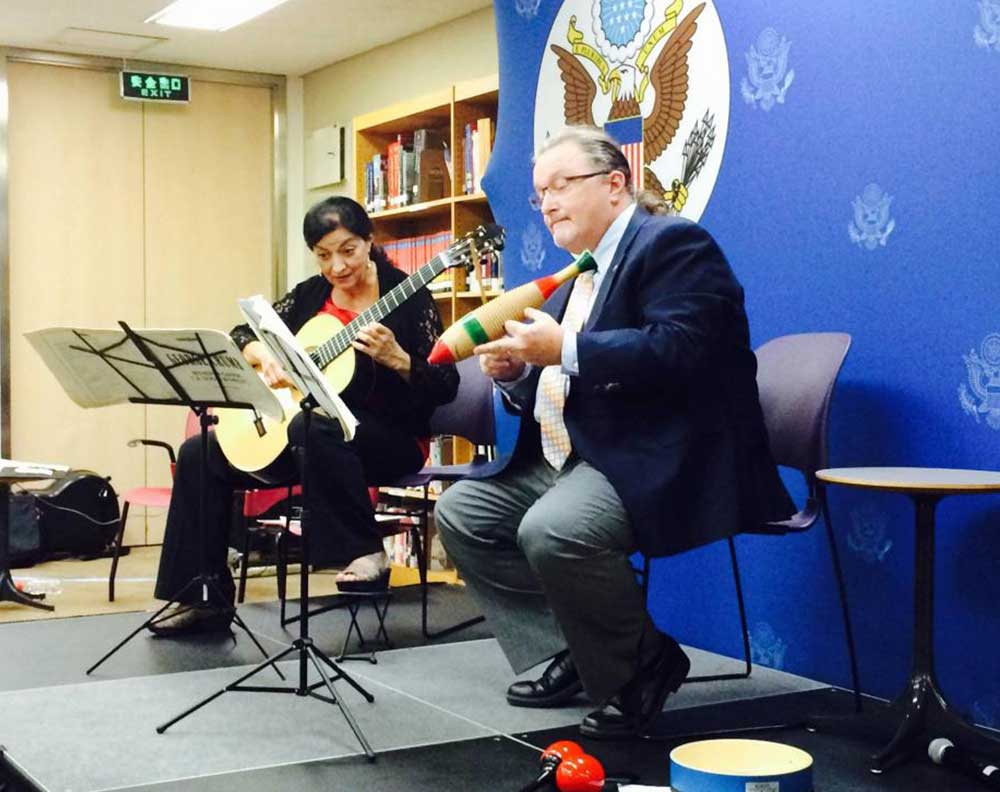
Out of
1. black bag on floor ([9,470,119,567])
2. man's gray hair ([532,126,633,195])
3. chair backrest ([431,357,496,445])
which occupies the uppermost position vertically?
man's gray hair ([532,126,633,195])

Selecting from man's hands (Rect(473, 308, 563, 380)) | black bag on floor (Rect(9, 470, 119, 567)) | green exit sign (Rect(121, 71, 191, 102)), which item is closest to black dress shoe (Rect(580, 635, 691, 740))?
man's hands (Rect(473, 308, 563, 380))

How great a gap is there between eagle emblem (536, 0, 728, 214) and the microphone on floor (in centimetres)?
161

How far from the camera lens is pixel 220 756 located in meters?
2.65

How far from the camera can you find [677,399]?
278 cm

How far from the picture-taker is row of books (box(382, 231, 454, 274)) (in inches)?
227

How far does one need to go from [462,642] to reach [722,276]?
58.4 inches

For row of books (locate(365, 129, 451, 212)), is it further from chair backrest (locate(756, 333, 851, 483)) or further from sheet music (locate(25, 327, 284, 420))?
chair backrest (locate(756, 333, 851, 483))

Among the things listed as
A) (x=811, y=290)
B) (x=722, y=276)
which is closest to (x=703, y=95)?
(x=811, y=290)

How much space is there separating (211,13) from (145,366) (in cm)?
327

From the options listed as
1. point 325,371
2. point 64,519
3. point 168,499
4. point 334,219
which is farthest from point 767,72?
point 64,519

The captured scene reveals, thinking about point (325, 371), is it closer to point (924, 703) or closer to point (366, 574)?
point (366, 574)

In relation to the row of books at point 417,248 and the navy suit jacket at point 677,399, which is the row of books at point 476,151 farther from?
the navy suit jacket at point 677,399

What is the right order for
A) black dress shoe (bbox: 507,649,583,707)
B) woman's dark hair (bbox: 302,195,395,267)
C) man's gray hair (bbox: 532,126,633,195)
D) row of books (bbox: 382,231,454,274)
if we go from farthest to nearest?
1. row of books (bbox: 382,231,454,274)
2. woman's dark hair (bbox: 302,195,395,267)
3. black dress shoe (bbox: 507,649,583,707)
4. man's gray hair (bbox: 532,126,633,195)

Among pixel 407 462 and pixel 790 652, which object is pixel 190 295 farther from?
pixel 790 652
